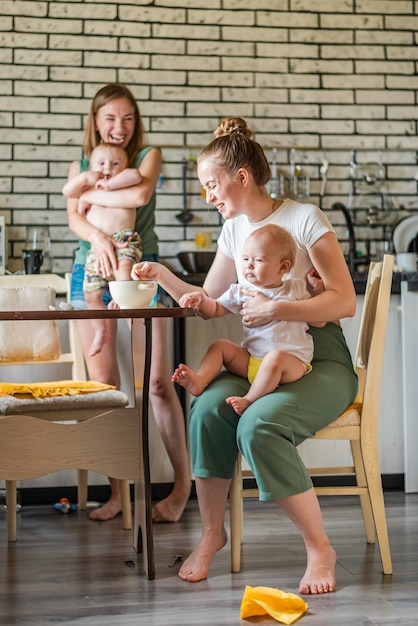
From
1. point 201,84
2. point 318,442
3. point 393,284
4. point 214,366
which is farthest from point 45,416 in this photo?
point 201,84

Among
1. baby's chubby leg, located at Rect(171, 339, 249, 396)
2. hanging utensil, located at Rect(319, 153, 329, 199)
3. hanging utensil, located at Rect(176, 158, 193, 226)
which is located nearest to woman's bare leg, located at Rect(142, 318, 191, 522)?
baby's chubby leg, located at Rect(171, 339, 249, 396)

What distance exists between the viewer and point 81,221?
3211 millimetres

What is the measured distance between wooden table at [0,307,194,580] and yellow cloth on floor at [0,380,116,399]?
11.8 inches

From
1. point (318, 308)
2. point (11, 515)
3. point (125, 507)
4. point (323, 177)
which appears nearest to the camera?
point (318, 308)

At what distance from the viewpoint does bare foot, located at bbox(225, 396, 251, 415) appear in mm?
2254

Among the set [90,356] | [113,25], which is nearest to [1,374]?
[90,356]

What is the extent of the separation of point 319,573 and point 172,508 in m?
1.01

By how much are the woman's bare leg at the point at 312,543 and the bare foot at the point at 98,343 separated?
111cm

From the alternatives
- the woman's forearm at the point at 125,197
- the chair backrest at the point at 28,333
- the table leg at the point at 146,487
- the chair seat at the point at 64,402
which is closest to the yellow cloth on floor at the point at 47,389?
the chair seat at the point at 64,402

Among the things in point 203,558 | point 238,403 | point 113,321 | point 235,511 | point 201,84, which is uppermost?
point 201,84

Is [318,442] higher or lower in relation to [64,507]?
higher

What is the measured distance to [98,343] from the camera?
121 inches

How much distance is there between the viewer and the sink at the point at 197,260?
432 centimetres

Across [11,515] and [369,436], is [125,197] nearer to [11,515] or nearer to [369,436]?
[11,515]
